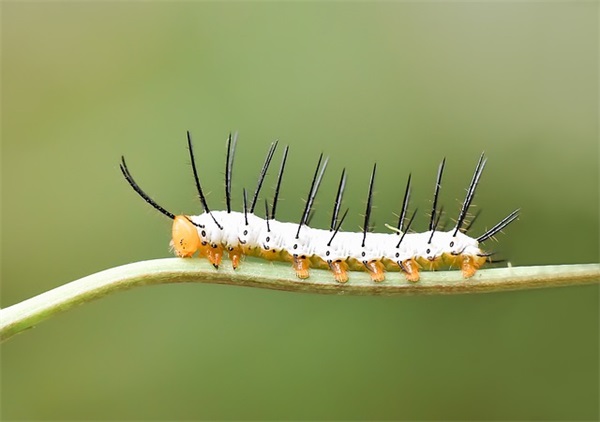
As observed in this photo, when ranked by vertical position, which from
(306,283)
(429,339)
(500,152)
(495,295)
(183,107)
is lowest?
(429,339)

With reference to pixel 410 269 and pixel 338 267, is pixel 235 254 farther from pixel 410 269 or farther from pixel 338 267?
pixel 410 269

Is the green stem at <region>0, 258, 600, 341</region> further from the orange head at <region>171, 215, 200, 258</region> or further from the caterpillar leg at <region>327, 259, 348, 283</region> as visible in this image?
the orange head at <region>171, 215, 200, 258</region>

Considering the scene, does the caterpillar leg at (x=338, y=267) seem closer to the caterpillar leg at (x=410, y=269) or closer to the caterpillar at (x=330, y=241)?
the caterpillar at (x=330, y=241)

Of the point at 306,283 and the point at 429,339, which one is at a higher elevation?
the point at 306,283

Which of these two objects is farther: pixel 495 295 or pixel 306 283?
pixel 495 295

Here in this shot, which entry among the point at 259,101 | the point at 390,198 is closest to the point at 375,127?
the point at 390,198

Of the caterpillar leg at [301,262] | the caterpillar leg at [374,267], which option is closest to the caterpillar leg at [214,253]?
the caterpillar leg at [301,262]

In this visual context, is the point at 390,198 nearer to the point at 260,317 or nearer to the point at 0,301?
the point at 260,317
